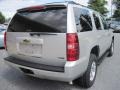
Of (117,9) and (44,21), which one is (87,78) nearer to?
(44,21)

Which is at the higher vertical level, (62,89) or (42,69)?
(42,69)

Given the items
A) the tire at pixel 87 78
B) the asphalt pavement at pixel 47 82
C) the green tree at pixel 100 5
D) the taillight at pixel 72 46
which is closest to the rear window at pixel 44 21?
the taillight at pixel 72 46

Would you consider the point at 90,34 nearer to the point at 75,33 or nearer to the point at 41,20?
the point at 75,33

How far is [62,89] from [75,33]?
1.44 metres

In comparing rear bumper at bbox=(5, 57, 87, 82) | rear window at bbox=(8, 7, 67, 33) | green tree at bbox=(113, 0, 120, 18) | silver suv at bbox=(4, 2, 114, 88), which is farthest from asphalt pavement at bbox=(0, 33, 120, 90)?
green tree at bbox=(113, 0, 120, 18)

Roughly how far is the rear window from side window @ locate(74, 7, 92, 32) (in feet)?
0.98

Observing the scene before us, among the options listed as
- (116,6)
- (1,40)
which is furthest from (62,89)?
(116,6)

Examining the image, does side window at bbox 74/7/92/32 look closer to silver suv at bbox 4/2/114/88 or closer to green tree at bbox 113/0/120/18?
silver suv at bbox 4/2/114/88

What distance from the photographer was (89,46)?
4.04 meters

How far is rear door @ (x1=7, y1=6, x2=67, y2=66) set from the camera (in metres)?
3.55

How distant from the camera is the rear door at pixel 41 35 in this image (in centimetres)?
355

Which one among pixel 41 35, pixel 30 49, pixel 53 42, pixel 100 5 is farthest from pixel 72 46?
pixel 100 5

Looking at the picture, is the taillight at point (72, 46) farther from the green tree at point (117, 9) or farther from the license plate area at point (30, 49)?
the green tree at point (117, 9)

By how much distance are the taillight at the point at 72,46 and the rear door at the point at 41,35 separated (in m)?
0.08
